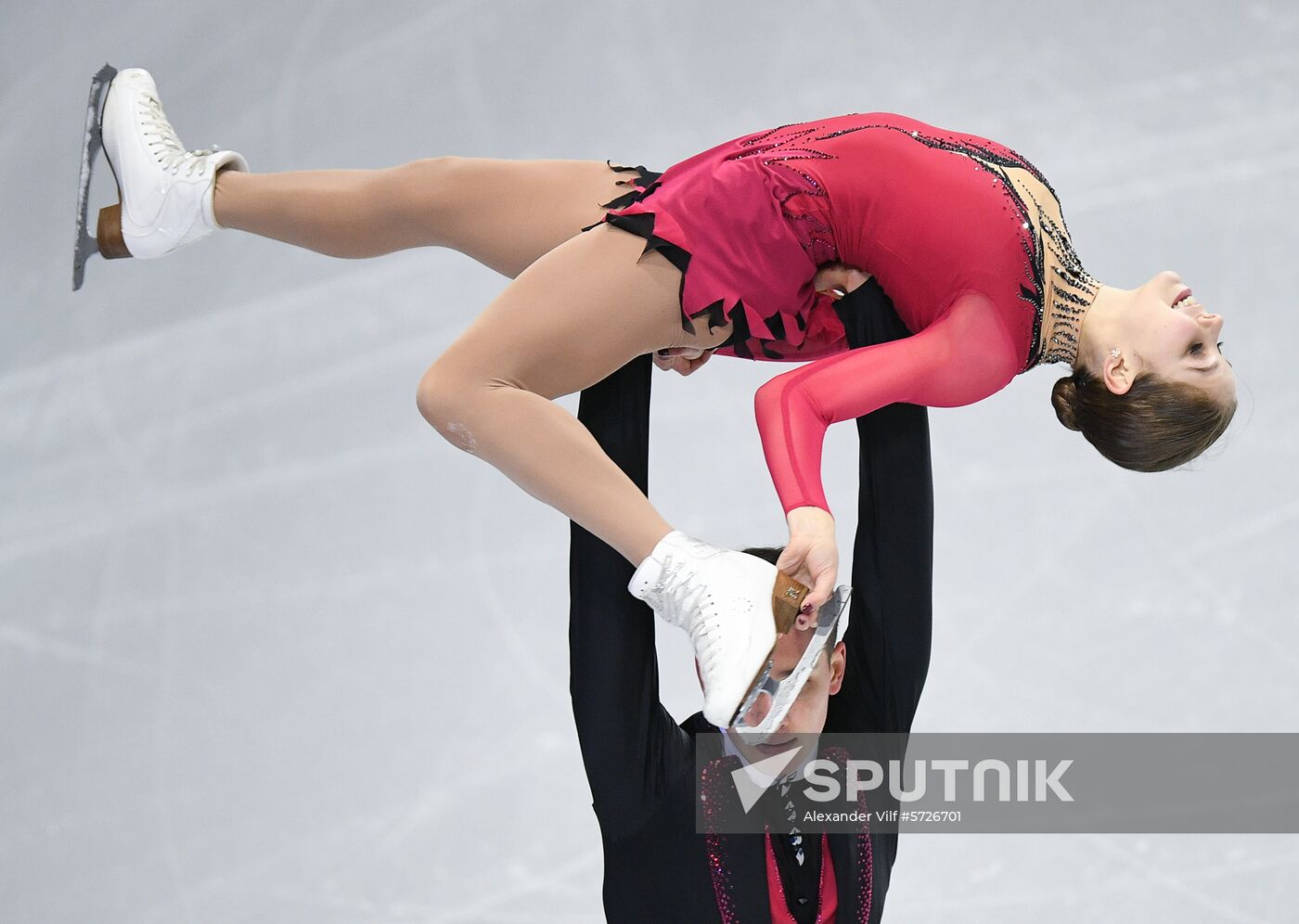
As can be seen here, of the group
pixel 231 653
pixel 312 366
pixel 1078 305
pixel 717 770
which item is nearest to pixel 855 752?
pixel 717 770

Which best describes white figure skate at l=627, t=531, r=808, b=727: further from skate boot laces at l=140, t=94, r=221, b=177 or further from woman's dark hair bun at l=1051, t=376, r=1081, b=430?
skate boot laces at l=140, t=94, r=221, b=177

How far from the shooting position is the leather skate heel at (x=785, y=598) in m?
1.75

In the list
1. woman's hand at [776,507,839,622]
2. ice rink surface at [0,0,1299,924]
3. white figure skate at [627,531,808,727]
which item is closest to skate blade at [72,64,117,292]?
white figure skate at [627,531,808,727]

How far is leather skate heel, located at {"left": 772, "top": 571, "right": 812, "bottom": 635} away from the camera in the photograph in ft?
5.73

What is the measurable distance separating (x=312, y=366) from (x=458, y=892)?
1270 mm

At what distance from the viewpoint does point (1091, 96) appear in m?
3.80

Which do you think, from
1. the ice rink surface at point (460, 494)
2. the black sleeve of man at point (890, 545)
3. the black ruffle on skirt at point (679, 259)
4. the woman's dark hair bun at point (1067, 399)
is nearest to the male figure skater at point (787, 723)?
the black sleeve of man at point (890, 545)

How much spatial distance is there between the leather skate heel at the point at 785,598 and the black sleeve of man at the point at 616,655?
0.70 ft

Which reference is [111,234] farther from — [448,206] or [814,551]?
[814,551]

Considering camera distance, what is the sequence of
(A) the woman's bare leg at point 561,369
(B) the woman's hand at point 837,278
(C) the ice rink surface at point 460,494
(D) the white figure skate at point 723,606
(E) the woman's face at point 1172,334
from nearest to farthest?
(D) the white figure skate at point 723,606
(A) the woman's bare leg at point 561,369
(E) the woman's face at point 1172,334
(B) the woman's hand at point 837,278
(C) the ice rink surface at point 460,494

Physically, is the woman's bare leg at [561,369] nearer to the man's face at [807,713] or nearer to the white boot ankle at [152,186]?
the man's face at [807,713]

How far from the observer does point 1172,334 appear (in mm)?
1921

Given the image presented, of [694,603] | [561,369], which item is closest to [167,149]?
[561,369]

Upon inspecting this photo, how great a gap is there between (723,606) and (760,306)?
437mm
